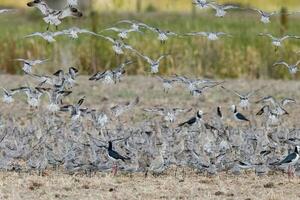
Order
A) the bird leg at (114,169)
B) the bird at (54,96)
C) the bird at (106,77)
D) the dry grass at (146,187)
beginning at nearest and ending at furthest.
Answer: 1. the dry grass at (146,187)
2. the bird leg at (114,169)
3. the bird at (54,96)
4. the bird at (106,77)

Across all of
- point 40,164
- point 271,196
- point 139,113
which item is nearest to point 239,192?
point 271,196

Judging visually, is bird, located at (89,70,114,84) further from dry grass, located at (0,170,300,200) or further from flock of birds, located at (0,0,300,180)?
dry grass, located at (0,170,300,200)

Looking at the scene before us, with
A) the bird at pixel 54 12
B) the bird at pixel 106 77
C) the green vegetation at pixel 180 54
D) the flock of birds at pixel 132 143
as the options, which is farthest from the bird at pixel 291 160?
the green vegetation at pixel 180 54

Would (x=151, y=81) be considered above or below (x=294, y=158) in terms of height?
below

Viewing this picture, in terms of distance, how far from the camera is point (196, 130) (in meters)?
10.9

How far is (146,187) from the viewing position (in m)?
9.45

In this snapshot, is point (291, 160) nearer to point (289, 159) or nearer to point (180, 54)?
point (289, 159)

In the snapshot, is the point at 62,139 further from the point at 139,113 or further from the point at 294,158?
the point at 139,113

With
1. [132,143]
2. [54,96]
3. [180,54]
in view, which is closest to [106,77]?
[54,96]

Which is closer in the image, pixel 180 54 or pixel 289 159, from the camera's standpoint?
pixel 289 159

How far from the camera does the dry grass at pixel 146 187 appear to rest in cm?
909

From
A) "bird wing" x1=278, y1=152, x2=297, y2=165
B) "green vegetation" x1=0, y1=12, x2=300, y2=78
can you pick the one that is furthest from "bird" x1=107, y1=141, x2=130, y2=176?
"green vegetation" x1=0, y1=12, x2=300, y2=78

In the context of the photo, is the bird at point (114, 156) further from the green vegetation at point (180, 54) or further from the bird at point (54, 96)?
the green vegetation at point (180, 54)

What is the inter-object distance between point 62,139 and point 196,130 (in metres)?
1.38
